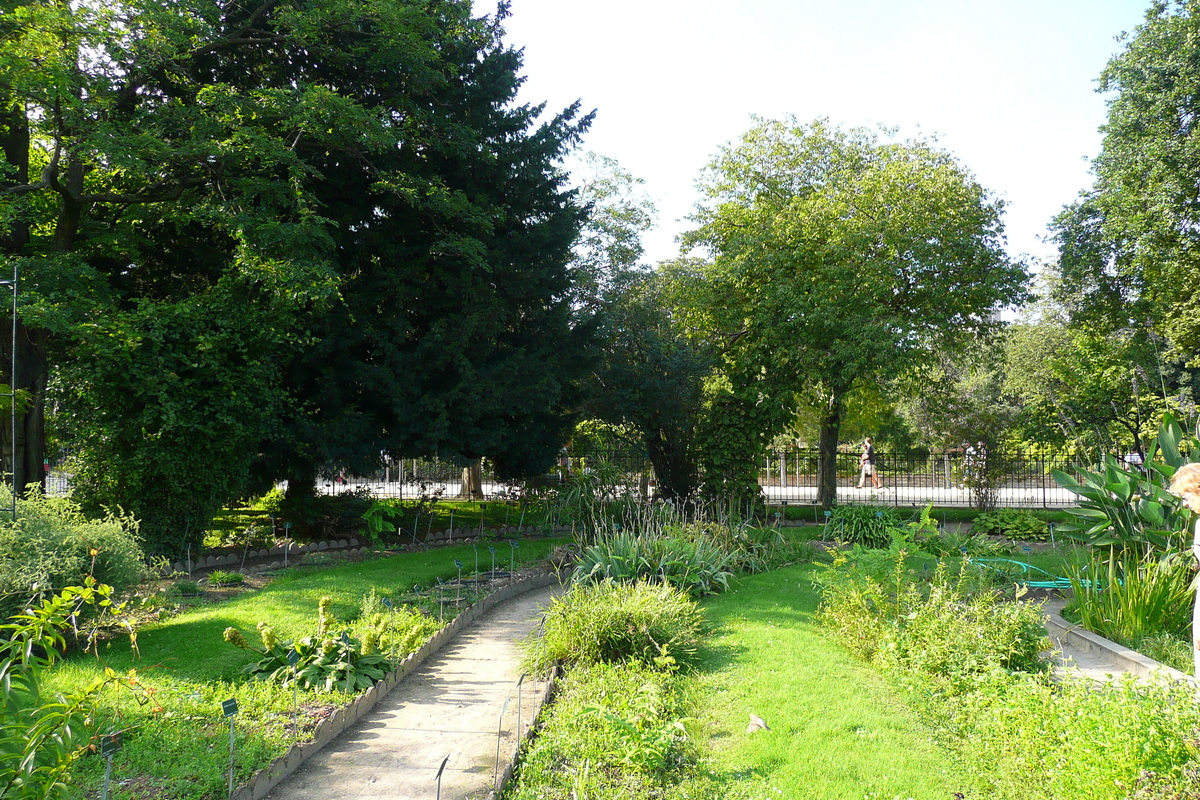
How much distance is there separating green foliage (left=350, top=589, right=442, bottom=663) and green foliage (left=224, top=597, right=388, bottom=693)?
0.35 feet

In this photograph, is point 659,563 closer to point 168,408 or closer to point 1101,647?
point 1101,647

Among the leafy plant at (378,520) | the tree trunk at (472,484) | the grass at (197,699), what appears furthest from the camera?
the tree trunk at (472,484)

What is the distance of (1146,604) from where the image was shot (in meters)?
5.35

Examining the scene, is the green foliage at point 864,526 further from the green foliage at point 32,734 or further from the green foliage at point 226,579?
the green foliage at point 32,734

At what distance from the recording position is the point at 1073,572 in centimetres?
604

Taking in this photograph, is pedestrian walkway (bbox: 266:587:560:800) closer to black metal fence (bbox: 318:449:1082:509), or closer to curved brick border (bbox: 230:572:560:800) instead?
curved brick border (bbox: 230:572:560:800)

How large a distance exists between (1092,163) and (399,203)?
14.7 m

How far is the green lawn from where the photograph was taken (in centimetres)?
326

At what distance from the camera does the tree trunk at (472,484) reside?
17406mm

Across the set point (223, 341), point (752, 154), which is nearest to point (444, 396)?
point (223, 341)

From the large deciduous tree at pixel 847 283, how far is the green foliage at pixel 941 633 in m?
7.14

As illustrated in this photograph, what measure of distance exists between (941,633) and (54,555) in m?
5.80

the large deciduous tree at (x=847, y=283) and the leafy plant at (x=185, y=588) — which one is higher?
the large deciduous tree at (x=847, y=283)

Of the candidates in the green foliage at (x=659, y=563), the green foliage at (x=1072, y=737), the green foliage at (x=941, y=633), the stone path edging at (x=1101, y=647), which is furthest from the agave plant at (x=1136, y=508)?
the green foliage at (x=659, y=563)
